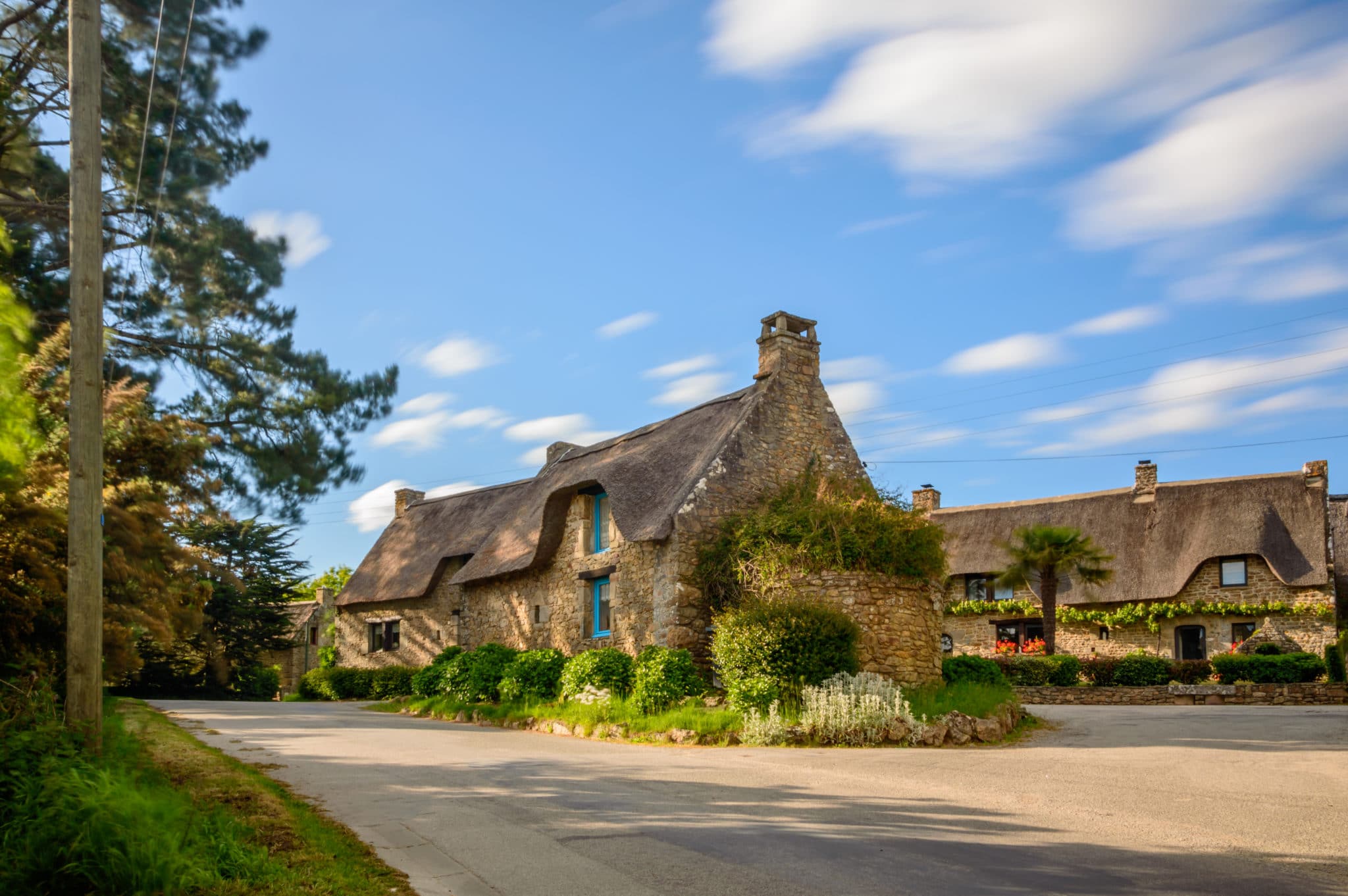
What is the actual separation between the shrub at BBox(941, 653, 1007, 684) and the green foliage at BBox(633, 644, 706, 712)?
15.4 ft

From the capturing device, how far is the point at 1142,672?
1070 inches

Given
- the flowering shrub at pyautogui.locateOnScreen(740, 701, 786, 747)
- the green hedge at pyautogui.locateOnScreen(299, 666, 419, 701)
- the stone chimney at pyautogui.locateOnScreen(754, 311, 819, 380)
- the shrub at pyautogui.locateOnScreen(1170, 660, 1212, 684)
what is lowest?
the green hedge at pyautogui.locateOnScreen(299, 666, 419, 701)

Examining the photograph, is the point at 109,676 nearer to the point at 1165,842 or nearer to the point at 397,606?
the point at 1165,842

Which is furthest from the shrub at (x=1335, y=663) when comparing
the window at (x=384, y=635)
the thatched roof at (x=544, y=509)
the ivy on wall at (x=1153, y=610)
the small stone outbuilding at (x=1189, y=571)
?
the window at (x=384, y=635)

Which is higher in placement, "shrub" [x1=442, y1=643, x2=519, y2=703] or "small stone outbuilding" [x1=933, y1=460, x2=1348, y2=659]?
"small stone outbuilding" [x1=933, y1=460, x2=1348, y2=659]

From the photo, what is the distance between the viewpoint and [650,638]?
813 inches

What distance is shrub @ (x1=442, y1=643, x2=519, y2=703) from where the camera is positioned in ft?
73.9

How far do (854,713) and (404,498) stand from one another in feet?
86.8

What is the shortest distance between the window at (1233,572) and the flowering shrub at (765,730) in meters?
22.1

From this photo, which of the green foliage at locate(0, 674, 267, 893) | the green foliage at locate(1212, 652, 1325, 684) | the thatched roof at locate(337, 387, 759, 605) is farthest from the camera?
the green foliage at locate(1212, 652, 1325, 684)

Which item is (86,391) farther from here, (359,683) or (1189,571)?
(1189,571)

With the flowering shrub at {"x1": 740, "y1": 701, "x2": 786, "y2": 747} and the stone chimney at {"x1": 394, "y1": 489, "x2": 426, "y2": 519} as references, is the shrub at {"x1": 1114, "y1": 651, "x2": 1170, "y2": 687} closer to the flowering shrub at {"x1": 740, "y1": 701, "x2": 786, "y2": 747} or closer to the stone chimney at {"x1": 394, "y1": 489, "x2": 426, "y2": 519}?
the flowering shrub at {"x1": 740, "y1": 701, "x2": 786, "y2": 747}

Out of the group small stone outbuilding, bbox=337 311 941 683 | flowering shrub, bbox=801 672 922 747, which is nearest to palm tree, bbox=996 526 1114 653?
small stone outbuilding, bbox=337 311 941 683

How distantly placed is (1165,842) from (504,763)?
26.7ft
